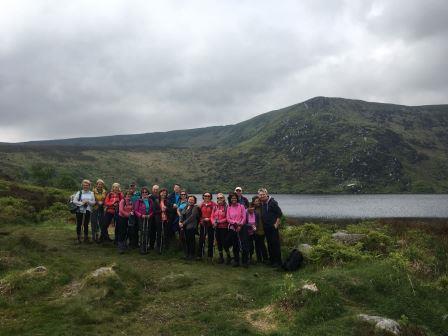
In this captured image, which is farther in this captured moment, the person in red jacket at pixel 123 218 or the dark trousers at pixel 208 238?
the person in red jacket at pixel 123 218

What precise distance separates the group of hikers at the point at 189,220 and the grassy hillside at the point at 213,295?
115cm

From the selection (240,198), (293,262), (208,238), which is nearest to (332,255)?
(293,262)

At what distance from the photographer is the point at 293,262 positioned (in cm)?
1359

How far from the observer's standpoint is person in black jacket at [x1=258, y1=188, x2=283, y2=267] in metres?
14.5

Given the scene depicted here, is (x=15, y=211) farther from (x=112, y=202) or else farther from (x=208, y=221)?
(x=208, y=221)

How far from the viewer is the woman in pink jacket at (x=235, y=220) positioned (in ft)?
47.3

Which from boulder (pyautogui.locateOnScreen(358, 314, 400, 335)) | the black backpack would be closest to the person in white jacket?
the black backpack

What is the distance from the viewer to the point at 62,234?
64.8 ft

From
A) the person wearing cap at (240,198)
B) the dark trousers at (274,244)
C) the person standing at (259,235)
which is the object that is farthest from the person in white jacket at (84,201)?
the dark trousers at (274,244)

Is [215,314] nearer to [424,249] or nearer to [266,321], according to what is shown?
[266,321]

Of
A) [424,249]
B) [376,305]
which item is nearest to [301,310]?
[376,305]

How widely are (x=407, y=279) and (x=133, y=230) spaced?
10.4 meters

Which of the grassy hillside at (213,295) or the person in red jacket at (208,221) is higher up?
the person in red jacket at (208,221)

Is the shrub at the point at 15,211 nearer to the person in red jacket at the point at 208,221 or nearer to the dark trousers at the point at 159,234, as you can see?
the dark trousers at the point at 159,234
